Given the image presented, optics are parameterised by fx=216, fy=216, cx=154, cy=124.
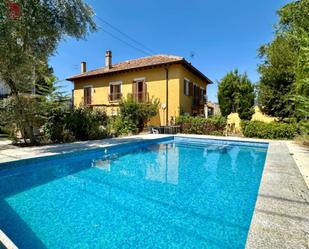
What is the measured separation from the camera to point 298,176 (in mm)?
5086

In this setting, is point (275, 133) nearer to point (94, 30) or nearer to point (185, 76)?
point (185, 76)

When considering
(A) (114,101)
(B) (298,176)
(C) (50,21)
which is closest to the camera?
(B) (298,176)

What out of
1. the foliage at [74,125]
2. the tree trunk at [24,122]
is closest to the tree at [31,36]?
the tree trunk at [24,122]

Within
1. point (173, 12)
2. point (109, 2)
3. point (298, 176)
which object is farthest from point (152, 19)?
point (298, 176)

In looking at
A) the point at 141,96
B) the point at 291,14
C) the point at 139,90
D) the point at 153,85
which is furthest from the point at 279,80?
the point at 139,90

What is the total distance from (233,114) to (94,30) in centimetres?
1376

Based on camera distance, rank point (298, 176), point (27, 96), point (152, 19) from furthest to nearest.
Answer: point (152, 19)
point (27, 96)
point (298, 176)

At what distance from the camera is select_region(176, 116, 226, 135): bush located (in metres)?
15.9

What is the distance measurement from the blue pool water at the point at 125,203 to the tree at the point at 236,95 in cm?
998

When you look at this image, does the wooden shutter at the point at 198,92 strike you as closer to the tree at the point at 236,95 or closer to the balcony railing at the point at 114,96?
the tree at the point at 236,95

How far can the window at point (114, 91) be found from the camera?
2110 cm

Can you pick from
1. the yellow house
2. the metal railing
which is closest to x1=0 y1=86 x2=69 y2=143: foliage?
the yellow house

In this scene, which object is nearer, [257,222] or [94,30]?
[257,222]

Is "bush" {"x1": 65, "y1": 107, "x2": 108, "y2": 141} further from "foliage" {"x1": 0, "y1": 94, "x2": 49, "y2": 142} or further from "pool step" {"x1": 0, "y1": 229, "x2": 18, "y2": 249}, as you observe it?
"pool step" {"x1": 0, "y1": 229, "x2": 18, "y2": 249}
